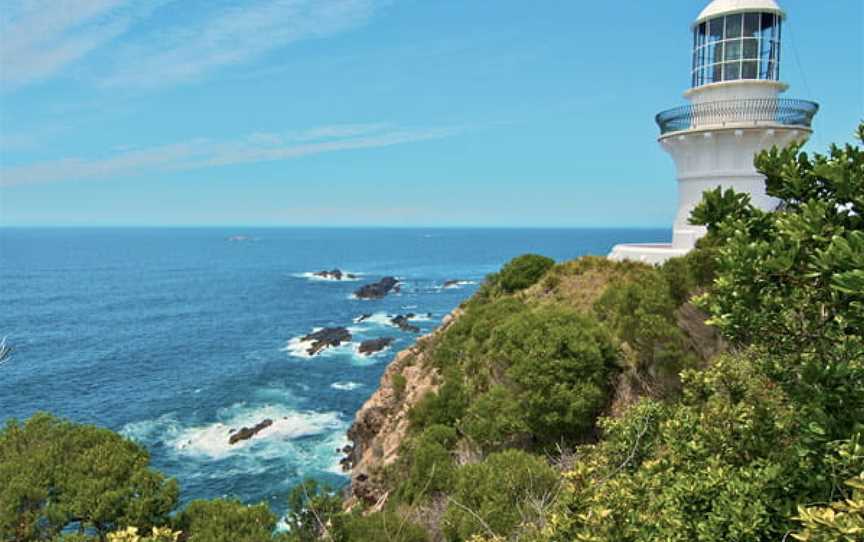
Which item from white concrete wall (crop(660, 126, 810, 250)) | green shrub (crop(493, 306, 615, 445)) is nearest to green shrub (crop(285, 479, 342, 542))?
green shrub (crop(493, 306, 615, 445))

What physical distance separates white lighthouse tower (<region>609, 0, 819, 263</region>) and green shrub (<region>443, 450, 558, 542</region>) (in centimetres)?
1189

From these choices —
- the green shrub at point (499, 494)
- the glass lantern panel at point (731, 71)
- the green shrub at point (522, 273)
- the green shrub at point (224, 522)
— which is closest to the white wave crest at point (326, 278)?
the green shrub at point (522, 273)

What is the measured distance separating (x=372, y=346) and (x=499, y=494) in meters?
41.3

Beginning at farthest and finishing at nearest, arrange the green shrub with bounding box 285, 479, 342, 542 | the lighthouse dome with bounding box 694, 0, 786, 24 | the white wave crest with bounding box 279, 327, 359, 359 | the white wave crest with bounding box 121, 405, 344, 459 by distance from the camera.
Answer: the white wave crest with bounding box 279, 327, 359, 359
the white wave crest with bounding box 121, 405, 344, 459
the lighthouse dome with bounding box 694, 0, 786, 24
the green shrub with bounding box 285, 479, 342, 542

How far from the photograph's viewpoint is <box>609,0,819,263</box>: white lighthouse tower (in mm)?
17141

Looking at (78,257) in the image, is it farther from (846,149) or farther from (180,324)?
(846,149)

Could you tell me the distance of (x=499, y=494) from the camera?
10312 millimetres

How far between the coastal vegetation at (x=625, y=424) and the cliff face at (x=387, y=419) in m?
0.24

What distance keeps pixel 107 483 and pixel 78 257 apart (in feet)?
533

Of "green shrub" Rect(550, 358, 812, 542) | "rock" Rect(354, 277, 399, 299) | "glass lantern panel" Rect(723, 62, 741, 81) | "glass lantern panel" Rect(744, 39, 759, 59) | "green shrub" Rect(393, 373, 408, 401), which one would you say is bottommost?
"rock" Rect(354, 277, 399, 299)

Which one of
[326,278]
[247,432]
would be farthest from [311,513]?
[326,278]

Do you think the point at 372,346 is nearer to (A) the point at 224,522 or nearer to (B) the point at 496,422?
(B) the point at 496,422

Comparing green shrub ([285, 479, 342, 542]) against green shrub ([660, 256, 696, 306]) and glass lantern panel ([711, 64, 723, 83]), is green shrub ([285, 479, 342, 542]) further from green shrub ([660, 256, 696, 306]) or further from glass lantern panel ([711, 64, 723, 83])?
glass lantern panel ([711, 64, 723, 83])

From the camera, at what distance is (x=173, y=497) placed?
40.4ft
